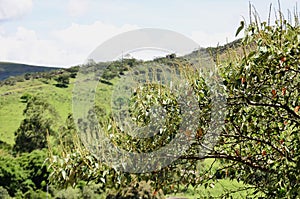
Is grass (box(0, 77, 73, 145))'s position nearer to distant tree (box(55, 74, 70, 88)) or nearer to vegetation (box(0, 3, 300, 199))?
distant tree (box(55, 74, 70, 88))

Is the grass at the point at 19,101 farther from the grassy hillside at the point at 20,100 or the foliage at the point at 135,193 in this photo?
the foliage at the point at 135,193

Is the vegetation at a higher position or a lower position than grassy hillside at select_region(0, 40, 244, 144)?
higher

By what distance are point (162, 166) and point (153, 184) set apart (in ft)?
0.82

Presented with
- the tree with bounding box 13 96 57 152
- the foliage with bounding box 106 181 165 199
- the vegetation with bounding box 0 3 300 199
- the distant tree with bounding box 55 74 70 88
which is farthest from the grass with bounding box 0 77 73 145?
the vegetation with bounding box 0 3 300 199

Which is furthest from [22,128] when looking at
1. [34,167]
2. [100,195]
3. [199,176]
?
[199,176]

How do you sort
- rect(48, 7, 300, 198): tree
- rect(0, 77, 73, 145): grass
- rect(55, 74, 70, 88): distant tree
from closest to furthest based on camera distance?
rect(48, 7, 300, 198): tree → rect(0, 77, 73, 145): grass → rect(55, 74, 70, 88): distant tree

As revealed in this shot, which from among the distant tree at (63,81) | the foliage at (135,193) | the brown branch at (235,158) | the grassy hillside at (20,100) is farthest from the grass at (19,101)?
the brown branch at (235,158)

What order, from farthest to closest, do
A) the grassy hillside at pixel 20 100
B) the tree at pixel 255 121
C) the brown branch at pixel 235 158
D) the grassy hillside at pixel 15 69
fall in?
1. the grassy hillside at pixel 15 69
2. the grassy hillside at pixel 20 100
3. the brown branch at pixel 235 158
4. the tree at pixel 255 121

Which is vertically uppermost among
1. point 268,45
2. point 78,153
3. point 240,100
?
point 268,45

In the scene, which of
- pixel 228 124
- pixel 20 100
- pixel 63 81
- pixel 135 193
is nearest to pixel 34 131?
pixel 20 100

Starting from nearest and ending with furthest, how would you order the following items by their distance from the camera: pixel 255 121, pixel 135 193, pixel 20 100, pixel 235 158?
pixel 255 121 < pixel 235 158 < pixel 135 193 < pixel 20 100

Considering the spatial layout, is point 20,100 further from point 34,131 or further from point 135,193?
point 135,193

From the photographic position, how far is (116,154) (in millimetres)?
3533

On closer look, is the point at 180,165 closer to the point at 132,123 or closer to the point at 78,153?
the point at 132,123
